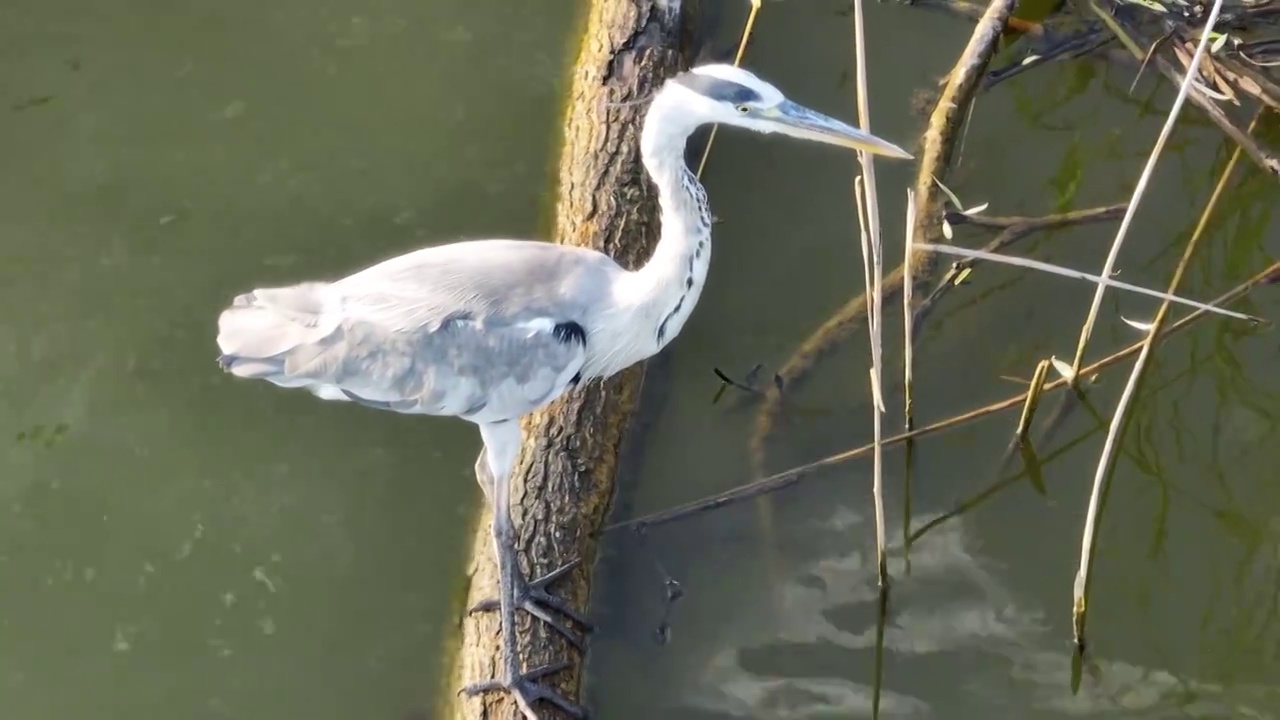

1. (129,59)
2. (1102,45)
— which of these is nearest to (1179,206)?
(1102,45)

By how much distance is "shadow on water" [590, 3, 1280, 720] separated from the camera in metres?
2.66

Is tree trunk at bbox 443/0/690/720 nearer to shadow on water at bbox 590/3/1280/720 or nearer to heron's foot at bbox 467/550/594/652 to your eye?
heron's foot at bbox 467/550/594/652

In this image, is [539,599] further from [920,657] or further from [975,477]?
[975,477]

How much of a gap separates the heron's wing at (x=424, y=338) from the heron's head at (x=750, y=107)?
47 cm

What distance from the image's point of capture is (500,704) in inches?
93.4

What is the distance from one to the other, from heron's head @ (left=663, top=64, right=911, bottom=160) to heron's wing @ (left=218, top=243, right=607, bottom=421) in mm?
472

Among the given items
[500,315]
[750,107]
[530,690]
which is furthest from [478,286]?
[530,690]

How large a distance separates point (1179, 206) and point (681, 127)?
2.00m

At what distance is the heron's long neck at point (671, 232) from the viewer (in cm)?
213

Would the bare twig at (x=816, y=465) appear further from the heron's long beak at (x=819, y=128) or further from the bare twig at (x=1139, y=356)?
the heron's long beak at (x=819, y=128)

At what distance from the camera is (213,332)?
310 centimetres

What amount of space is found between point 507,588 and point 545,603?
0.17 meters

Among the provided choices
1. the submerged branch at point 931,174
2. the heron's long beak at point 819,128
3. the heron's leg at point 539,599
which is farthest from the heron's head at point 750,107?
the submerged branch at point 931,174

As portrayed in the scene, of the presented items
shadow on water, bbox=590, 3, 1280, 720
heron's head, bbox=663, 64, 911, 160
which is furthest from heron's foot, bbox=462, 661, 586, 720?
heron's head, bbox=663, 64, 911, 160
